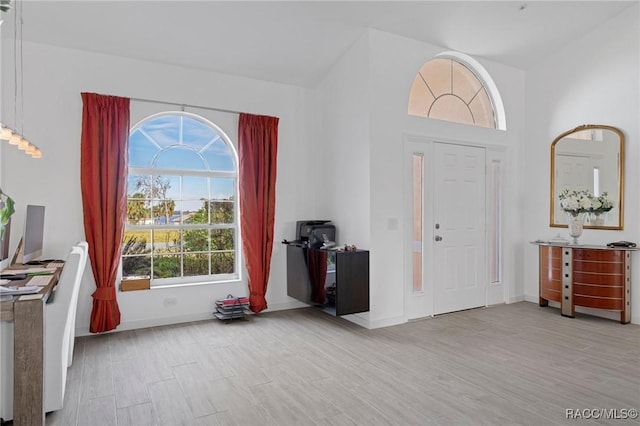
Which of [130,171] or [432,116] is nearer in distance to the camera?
[130,171]

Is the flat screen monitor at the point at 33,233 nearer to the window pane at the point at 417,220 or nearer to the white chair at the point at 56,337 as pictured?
the white chair at the point at 56,337

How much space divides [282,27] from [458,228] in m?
3.05

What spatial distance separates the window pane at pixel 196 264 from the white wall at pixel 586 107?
4.29 m

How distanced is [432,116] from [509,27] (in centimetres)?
131

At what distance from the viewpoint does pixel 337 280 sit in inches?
157

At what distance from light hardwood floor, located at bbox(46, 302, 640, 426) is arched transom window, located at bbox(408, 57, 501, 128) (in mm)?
2475

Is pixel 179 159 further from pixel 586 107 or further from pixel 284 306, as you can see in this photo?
pixel 586 107

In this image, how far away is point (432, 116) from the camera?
4.70 m

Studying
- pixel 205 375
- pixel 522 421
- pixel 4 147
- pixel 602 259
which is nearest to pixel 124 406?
pixel 205 375

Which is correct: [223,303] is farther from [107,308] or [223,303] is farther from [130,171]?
[130,171]

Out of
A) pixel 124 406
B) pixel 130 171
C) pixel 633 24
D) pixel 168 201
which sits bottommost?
pixel 124 406

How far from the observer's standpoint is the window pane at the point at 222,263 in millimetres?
4809

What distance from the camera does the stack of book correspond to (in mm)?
4430

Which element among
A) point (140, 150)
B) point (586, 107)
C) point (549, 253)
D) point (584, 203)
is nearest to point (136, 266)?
point (140, 150)
